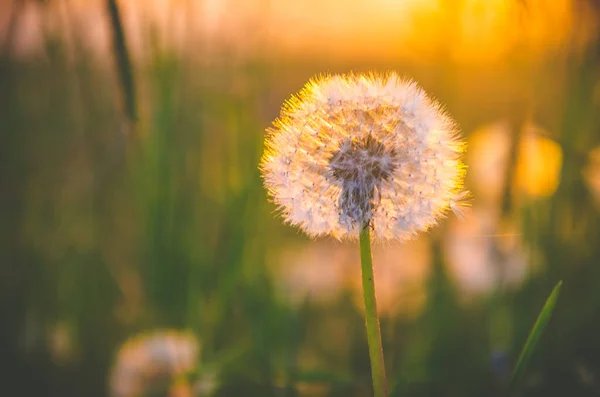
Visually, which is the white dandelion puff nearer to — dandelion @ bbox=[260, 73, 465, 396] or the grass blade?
dandelion @ bbox=[260, 73, 465, 396]

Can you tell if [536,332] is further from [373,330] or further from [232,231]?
[232,231]

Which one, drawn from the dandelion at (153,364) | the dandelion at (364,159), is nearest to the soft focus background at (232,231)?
the dandelion at (153,364)

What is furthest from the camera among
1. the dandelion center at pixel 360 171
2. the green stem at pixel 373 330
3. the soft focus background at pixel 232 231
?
the soft focus background at pixel 232 231

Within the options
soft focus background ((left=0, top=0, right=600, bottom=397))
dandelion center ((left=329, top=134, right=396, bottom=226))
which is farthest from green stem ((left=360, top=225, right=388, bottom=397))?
soft focus background ((left=0, top=0, right=600, bottom=397))

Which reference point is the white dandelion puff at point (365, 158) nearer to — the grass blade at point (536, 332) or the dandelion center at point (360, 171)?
the dandelion center at point (360, 171)

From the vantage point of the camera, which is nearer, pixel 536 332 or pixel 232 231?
pixel 536 332

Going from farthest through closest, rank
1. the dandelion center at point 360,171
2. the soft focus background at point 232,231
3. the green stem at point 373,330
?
the soft focus background at point 232,231 < the dandelion center at point 360,171 < the green stem at point 373,330

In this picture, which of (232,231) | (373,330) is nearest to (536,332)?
(373,330)

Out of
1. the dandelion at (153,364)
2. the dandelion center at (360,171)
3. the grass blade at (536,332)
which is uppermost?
the dandelion center at (360,171)
